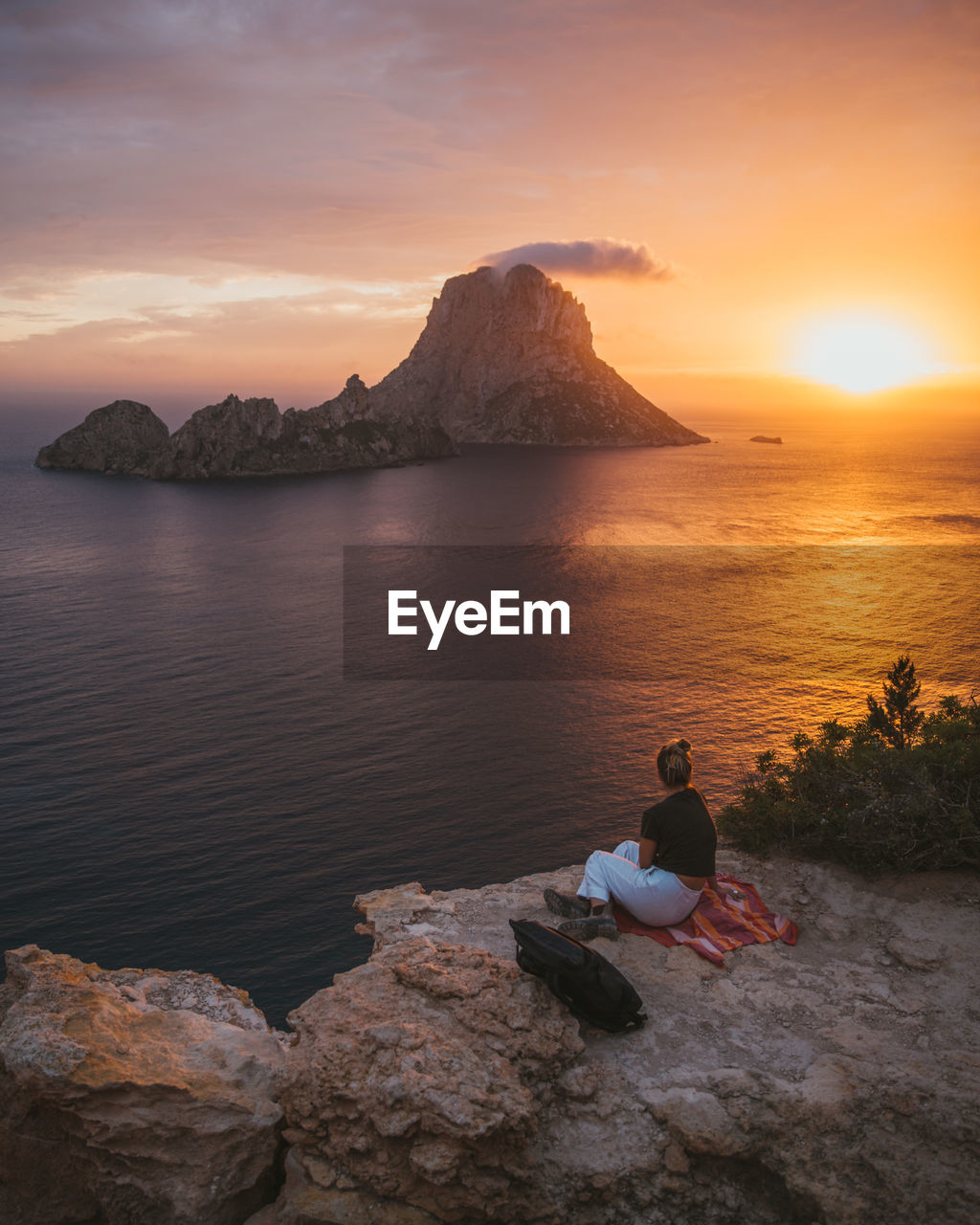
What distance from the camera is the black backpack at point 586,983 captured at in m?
8.80

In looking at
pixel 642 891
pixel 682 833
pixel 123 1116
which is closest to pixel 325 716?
pixel 642 891

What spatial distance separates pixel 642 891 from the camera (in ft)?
35.1

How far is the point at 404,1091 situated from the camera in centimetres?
764

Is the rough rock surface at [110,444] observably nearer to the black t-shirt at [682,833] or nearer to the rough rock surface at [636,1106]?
the black t-shirt at [682,833]

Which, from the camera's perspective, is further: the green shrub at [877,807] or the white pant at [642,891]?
the green shrub at [877,807]

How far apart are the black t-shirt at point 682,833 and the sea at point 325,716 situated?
16.0 meters

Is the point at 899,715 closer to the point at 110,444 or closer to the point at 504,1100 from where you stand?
the point at 504,1100

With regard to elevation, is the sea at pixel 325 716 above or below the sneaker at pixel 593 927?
below

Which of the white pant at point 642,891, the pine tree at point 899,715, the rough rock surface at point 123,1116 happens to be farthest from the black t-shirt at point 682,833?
the pine tree at point 899,715

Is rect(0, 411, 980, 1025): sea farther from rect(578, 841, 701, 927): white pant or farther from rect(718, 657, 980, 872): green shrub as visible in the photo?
rect(718, 657, 980, 872): green shrub

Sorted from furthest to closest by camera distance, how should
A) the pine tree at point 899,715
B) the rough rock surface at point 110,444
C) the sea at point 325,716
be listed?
the rough rock surface at point 110,444, the sea at point 325,716, the pine tree at point 899,715

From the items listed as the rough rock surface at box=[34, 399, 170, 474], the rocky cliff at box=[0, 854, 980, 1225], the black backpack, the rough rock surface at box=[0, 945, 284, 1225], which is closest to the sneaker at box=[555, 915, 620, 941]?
the rocky cliff at box=[0, 854, 980, 1225]

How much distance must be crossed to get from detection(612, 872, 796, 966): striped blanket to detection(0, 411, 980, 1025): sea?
1525 centimetres

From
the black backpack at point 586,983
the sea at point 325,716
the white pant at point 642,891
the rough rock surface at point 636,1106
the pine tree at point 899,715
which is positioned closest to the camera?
the rough rock surface at point 636,1106
